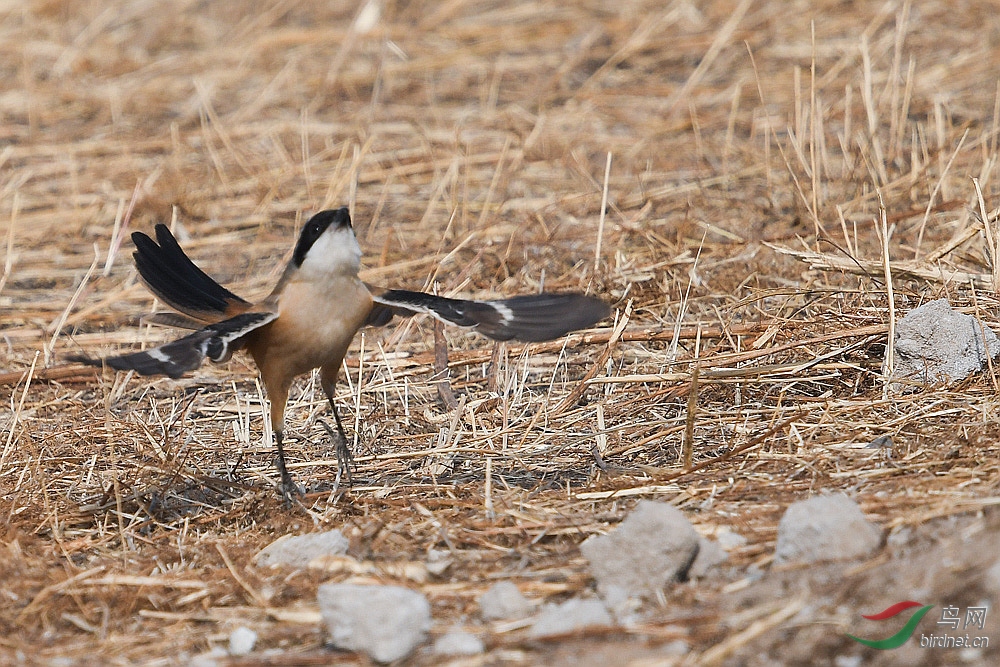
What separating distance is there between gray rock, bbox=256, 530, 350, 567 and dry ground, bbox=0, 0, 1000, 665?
0.24ft

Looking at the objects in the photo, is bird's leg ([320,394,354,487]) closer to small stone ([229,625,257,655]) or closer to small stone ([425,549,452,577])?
small stone ([425,549,452,577])

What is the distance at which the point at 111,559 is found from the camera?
11.8 feet

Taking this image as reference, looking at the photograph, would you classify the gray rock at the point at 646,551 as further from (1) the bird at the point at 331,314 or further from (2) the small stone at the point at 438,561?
(1) the bird at the point at 331,314

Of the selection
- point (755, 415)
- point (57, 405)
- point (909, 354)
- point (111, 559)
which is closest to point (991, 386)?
point (909, 354)

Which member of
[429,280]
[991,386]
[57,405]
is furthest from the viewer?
[429,280]

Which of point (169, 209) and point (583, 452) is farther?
point (169, 209)

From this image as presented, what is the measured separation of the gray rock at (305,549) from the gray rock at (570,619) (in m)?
0.73

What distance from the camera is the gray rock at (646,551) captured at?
9.45 ft

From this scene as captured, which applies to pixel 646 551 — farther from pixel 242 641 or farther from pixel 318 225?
pixel 318 225

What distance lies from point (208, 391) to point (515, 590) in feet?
8.49

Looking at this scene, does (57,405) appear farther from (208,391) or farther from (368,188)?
(368,188)

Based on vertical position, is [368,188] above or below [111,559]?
above

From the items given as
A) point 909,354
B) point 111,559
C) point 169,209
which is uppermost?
point 169,209
